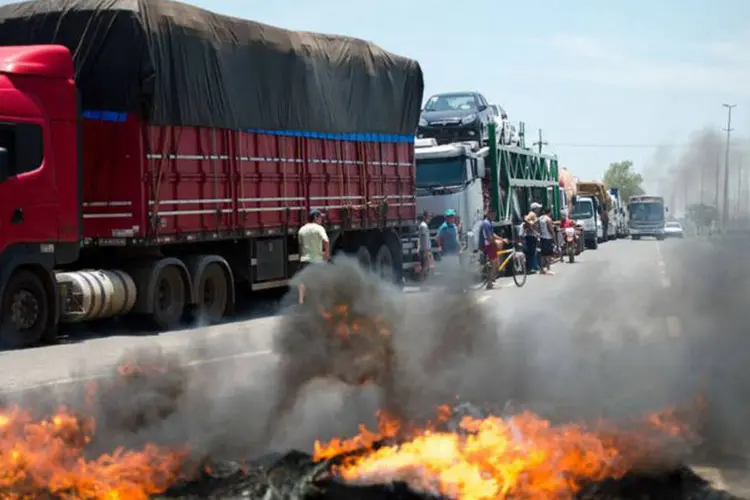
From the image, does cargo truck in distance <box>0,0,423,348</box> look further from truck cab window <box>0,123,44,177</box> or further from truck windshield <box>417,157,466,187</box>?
truck windshield <box>417,157,466,187</box>

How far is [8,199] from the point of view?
14.0 m

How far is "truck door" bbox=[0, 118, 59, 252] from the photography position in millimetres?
14000

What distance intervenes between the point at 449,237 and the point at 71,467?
1833cm

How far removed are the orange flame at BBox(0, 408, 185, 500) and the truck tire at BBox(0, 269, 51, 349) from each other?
729 cm

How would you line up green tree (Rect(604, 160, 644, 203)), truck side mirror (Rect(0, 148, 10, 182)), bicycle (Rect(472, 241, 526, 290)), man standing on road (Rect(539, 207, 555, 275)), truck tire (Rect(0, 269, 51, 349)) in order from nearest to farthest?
truck side mirror (Rect(0, 148, 10, 182)) < truck tire (Rect(0, 269, 51, 349)) < bicycle (Rect(472, 241, 526, 290)) < man standing on road (Rect(539, 207, 555, 275)) < green tree (Rect(604, 160, 644, 203))

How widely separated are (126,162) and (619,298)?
7894mm

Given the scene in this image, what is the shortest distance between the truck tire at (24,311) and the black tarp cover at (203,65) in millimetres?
3046

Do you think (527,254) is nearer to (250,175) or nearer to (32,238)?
(250,175)

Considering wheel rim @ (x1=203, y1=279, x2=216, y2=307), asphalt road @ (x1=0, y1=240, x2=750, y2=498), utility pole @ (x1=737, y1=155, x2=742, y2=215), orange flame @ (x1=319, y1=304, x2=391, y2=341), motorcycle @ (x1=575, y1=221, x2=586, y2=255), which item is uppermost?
utility pole @ (x1=737, y1=155, x2=742, y2=215)

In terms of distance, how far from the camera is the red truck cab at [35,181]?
14.1 metres

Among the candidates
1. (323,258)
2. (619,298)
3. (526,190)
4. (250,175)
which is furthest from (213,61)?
(526,190)

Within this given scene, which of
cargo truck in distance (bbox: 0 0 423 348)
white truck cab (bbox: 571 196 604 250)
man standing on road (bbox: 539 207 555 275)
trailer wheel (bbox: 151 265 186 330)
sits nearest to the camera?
cargo truck in distance (bbox: 0 0 423 348)

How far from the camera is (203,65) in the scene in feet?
58.5

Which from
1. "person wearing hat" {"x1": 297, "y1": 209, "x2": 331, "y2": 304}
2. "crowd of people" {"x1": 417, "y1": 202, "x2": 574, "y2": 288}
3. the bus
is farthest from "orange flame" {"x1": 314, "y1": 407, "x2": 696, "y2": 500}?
the bus
